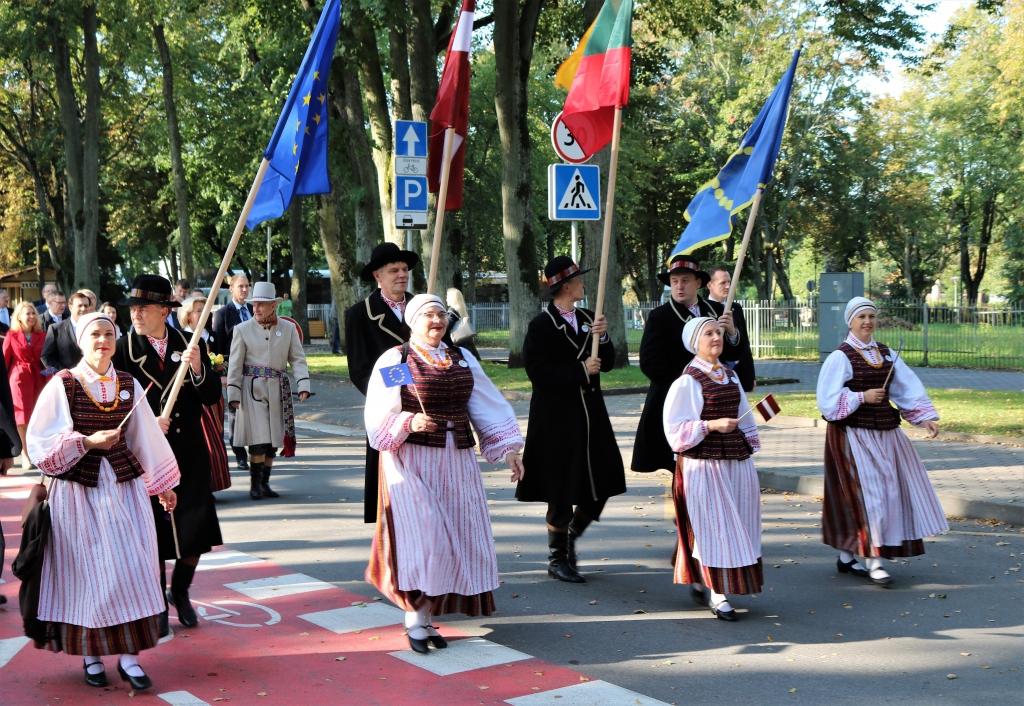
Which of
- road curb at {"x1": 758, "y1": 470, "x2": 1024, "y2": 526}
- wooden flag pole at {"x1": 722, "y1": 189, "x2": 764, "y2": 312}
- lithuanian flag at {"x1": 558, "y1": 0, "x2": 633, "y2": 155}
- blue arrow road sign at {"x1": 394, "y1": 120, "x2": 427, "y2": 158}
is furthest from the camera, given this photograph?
blue arrow road sign at {"x1": 394, "y1": 120, "x2": 427, "y2": 158}

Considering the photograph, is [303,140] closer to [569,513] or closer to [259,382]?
[569,513]

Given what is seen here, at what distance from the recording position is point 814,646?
19.2 feet

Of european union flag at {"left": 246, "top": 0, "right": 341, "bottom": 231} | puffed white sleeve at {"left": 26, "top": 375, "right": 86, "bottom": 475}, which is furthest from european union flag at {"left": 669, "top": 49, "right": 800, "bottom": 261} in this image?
puffed white sleeve at {"left": 26, "top": 375, "right": 86, "bottom": 475}

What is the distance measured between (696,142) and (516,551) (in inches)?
1744

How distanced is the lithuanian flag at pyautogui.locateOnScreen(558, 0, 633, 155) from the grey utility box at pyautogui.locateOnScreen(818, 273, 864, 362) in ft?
58.9

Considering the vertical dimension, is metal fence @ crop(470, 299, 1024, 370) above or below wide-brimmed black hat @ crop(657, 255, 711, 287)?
below

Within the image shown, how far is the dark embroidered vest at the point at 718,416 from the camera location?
6449 mm

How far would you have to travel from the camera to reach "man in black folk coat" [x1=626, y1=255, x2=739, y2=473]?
24.7 feet

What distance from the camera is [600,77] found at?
313 inches

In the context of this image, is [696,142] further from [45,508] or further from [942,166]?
[45,508]

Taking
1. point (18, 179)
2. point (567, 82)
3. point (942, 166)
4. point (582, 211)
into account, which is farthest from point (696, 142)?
point (567, 82)

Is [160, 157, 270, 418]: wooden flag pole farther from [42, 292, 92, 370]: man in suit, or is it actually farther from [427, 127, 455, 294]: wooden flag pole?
[42, 292, 92, 370]: man in suit

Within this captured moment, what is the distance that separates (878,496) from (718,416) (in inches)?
53.6

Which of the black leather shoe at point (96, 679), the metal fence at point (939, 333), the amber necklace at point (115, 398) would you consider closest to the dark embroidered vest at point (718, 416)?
the amber necklace at point (115, 398)
